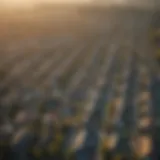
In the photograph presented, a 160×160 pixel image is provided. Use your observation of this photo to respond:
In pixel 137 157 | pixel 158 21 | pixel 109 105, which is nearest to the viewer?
pixel 137 157

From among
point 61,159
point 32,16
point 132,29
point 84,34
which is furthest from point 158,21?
point 61,159

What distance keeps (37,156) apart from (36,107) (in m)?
0.17

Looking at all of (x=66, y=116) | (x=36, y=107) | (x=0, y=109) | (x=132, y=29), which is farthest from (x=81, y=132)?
(x=132, y=29)

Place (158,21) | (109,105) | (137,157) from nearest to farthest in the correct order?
1. (137,157)
2. (109,105)
3. (158,21)

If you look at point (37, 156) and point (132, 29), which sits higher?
point (132, 29)

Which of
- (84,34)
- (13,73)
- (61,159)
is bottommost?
(61,159)

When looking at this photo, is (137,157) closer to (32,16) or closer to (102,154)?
(102,154)

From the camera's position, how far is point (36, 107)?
119 cm

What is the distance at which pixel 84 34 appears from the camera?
1.29 meters

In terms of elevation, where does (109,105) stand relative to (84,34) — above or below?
below

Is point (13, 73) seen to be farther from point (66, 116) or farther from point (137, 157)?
point (137, 157)

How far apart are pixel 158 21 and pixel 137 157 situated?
0.50m

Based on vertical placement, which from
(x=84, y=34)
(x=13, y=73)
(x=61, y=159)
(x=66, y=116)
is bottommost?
(x=61, y=159)

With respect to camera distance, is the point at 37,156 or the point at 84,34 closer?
the point at 37,156
